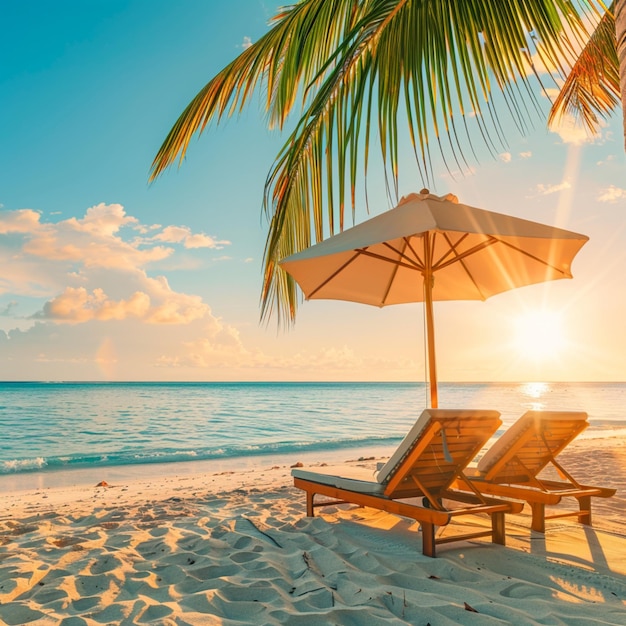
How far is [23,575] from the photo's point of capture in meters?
2.85

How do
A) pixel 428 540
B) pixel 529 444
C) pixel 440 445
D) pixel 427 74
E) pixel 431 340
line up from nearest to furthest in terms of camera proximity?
1. pixel 427 74
2. pixel 428 540
3. pixel 440 445
4. pixel 529 444
5. pixel 431 340

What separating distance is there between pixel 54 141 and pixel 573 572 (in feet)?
44.3

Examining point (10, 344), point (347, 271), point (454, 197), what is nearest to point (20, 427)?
point (347, 271)

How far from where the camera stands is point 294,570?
292cm

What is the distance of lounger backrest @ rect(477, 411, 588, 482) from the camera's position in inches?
149

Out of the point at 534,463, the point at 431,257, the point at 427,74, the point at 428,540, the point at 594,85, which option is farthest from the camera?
the point at 594,85

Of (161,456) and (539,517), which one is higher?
(539,517)

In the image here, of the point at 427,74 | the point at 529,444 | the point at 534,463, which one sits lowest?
the point at 534,463

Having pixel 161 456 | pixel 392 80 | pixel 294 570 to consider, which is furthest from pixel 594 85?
pixel 161 456

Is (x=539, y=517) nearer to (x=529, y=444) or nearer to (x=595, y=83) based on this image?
(x=529, y=444)

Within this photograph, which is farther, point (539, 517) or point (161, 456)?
point (161, 456)

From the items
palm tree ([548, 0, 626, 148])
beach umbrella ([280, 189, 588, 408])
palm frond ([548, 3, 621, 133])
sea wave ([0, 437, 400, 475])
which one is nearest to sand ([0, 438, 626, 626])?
beach umbrella ([280, 189, 588, 408])

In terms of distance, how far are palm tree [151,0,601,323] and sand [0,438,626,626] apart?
6.03ft

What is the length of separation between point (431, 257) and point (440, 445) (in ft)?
5.88
